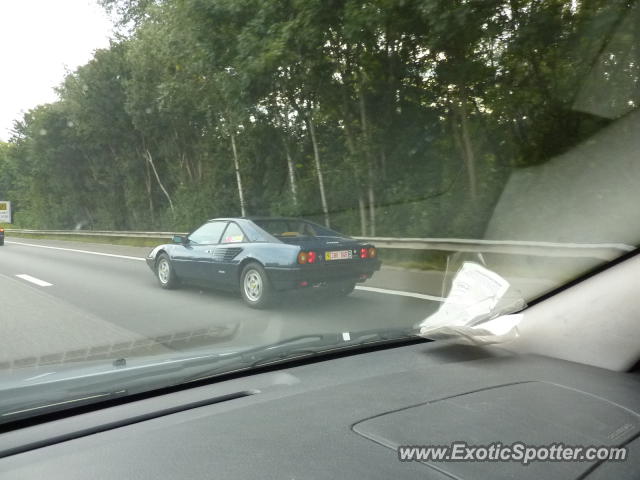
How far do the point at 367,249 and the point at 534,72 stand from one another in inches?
223

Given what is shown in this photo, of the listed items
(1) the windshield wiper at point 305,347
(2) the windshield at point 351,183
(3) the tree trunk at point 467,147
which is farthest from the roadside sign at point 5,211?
(1) the windshield wiper at point 305,347

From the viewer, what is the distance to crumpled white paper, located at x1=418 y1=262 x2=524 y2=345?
3.14 metres

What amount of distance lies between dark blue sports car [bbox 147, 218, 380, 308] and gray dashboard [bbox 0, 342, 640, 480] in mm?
4306

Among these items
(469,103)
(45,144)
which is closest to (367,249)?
(469,103)

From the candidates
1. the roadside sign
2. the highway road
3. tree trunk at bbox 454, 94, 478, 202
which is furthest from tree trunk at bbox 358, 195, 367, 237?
the roadside sign

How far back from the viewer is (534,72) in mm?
10781

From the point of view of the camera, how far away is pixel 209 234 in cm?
855

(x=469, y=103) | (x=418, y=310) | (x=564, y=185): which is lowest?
(x=418, y=310)

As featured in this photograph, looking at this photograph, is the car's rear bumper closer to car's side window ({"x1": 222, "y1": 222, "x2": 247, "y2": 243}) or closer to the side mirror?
car's side window ({"x1": 222, "y1": 222, "x2": 247, "y2": 243})

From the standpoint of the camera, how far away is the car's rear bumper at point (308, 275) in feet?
23.1

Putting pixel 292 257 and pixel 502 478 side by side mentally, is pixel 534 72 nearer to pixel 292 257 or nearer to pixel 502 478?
pixel 292 257

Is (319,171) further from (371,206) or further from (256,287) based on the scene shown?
(256,287)

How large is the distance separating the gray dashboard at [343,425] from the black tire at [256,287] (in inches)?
174

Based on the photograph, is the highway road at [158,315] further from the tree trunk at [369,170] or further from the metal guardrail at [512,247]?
the tree trunk at [369,170]
